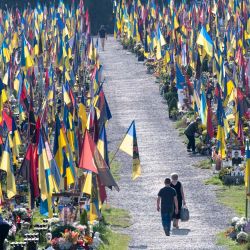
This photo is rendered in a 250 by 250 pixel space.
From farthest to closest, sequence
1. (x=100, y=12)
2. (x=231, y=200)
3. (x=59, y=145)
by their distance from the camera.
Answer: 1. (x=100, y=12)
2. (x=59, y=145)
3. (x=231, y=200)

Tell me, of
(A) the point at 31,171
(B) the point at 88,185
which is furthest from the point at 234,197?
(A) the point at 31,171

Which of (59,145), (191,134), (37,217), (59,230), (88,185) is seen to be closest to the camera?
(59,230)

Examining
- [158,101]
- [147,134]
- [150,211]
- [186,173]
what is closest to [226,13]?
[158,101]

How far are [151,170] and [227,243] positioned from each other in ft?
38.8

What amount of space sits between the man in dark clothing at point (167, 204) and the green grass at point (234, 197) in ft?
8.87

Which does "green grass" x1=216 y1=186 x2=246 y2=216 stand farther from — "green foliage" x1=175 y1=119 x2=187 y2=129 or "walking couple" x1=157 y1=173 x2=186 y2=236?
"green foliage" x1=175 y1=119 x2=187 y2=129

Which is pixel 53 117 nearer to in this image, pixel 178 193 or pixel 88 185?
pixel 88 185

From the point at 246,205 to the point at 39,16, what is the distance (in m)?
46.7

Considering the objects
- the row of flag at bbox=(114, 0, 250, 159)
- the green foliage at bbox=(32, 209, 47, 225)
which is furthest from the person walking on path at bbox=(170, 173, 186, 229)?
the row of flag at bbox=(114, 0, 250, 159)

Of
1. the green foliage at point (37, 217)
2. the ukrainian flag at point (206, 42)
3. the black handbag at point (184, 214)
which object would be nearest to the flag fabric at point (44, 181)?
the green foliage at point (37, 217)

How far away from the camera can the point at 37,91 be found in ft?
187

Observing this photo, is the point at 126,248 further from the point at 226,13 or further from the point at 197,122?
the point at 226,13

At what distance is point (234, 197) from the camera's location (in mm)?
39312

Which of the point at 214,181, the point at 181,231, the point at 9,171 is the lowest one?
the point at 214,181
